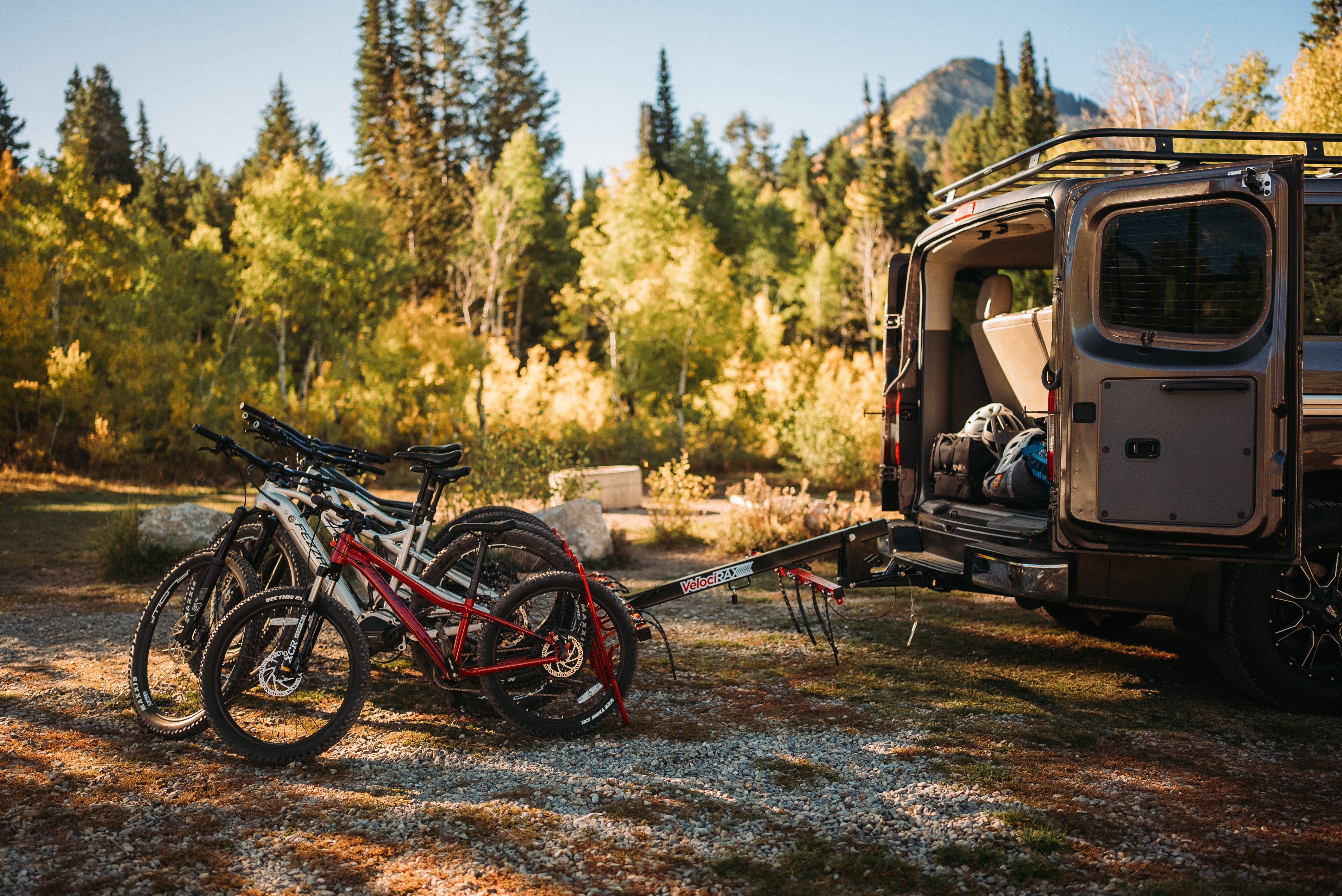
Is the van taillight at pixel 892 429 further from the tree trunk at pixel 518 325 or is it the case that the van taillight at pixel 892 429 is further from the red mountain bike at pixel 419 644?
the tree trunk at pixel 518 325

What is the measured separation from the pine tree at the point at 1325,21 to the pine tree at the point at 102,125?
4612 centimetres

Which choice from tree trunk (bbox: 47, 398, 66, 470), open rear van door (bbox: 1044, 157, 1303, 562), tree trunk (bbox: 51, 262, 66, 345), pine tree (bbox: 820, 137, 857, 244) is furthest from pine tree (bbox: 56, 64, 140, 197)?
open rear van door (bbox: 1044, 157, 1303, 562)

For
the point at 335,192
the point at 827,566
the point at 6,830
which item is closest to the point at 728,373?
the point at 827,566

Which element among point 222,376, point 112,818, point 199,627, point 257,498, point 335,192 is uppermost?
point 335,192

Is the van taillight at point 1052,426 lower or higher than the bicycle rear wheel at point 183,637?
higher

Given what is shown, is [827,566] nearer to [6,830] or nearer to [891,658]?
[891,658]

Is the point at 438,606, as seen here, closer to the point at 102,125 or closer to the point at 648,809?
the point at 648,809

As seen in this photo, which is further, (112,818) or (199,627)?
(199,627)

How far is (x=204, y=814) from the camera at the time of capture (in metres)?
3.18

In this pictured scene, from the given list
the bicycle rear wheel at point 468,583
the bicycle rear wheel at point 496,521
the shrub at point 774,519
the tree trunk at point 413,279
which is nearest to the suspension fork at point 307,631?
the bicycle rear wheel at point 468,583

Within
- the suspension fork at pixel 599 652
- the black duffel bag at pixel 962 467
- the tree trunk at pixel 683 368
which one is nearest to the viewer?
the suspension fork at pixel 599 652

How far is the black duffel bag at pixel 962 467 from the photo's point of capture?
18.0 ft

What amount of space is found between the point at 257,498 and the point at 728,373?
16976 millimetres

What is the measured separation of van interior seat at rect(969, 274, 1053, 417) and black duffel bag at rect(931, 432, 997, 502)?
492mm
